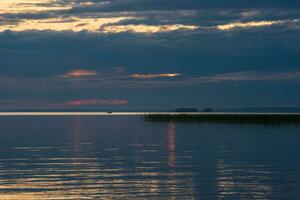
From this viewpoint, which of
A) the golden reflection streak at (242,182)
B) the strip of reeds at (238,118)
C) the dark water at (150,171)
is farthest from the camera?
the strip of reeds at (238,118)

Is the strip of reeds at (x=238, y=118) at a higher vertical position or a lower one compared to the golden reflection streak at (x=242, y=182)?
lower

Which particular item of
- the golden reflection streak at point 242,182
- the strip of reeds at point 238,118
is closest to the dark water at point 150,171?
the golden reflection streak at point 242,182

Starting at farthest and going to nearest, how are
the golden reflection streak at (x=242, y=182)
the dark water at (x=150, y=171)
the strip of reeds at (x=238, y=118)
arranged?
the strip of reeds at (x=238, y=118)
the dark water at (x=150, y=171)
the golden reflection streak at (x=242, y=182)

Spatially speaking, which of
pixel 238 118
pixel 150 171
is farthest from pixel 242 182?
pixel 238 118

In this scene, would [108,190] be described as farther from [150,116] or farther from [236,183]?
[150,116]

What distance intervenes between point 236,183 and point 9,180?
14.5 meters

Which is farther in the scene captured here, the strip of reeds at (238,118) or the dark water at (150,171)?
the strip of reeds at (238,118)

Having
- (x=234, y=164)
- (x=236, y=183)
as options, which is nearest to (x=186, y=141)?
(x=234, y=164)

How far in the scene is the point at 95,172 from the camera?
46781 mm

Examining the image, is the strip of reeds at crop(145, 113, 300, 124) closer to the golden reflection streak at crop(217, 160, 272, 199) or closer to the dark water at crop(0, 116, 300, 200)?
the dark water at crop(0, 116, 300, 200)

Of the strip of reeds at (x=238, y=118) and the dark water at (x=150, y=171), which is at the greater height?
the dark water at (x=150, y=171)

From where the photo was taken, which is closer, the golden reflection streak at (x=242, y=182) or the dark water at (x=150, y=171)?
the golden reflection streak at (x=242, y=182)

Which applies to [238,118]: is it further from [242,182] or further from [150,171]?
[242,182]

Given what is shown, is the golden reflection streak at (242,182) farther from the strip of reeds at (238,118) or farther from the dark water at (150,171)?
the strip of reeds at (238,118)
